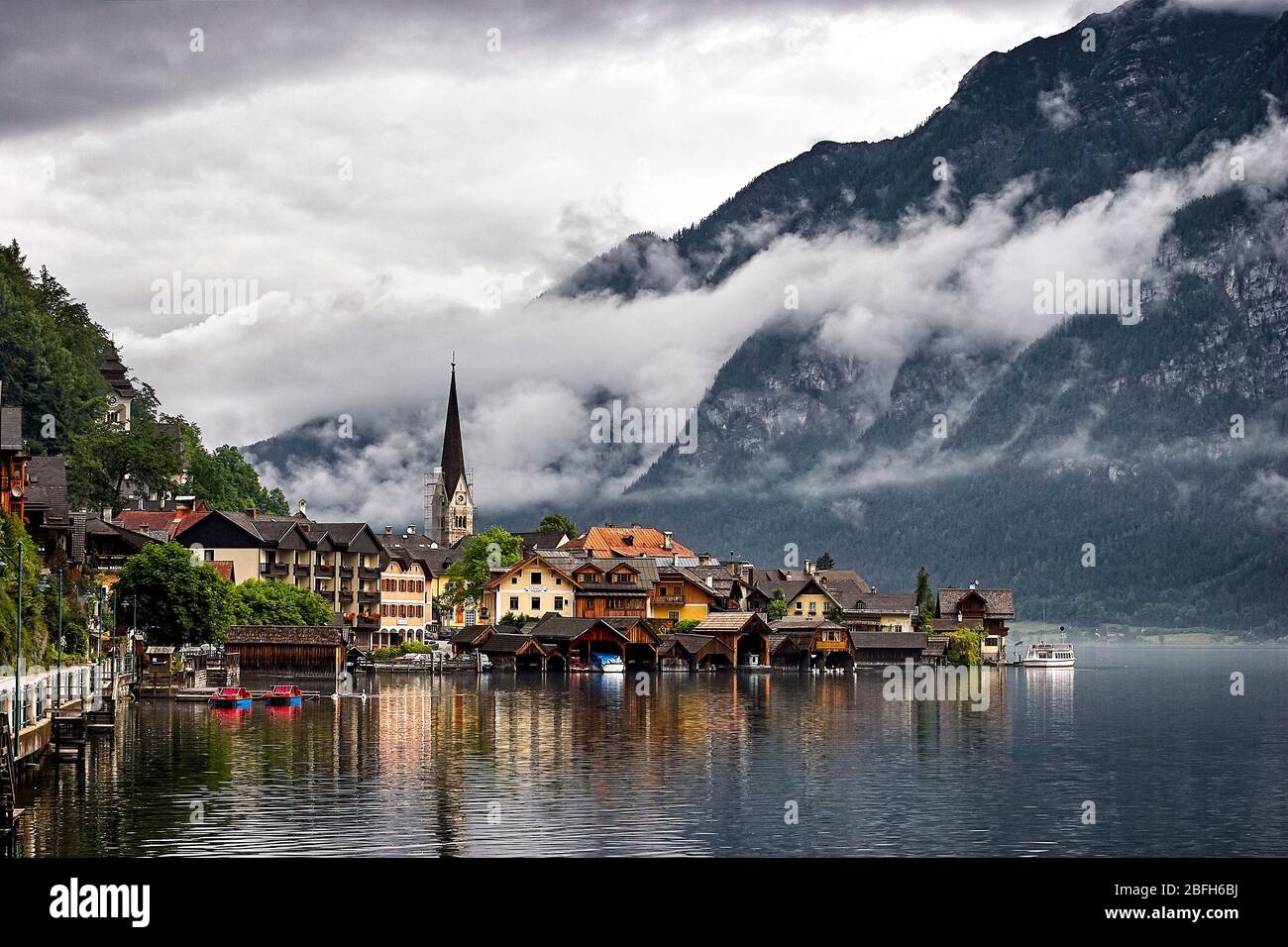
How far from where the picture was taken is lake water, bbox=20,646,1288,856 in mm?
47250

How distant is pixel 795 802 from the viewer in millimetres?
55000

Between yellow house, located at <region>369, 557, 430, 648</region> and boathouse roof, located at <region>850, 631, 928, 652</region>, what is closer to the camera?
yellow house, located at <region>369, 557, 430, 648</region>

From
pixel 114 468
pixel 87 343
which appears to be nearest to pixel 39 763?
pixel 114 468

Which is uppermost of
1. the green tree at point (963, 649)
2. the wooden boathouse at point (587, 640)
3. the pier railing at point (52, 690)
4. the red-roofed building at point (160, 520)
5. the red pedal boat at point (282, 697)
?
the red-roofed building at point (160, 520)

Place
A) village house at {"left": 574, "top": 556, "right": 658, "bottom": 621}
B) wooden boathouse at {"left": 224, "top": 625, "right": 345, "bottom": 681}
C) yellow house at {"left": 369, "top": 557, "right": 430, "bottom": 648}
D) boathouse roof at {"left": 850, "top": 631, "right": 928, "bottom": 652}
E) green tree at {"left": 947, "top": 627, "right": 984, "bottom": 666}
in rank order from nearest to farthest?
1. wooden boathouse at {"left": 224, "top": 625, "right": 345, "bottom": 681}
2. village house at {"left": 574, "top": 556, "right": 658, "bottom": 621}
3. yellow house at {"left": 369, "top": 557, "right": 430, "bottom": 648}
4. boathouse roof at {"left": 850, "top": 631, "right": 928, "bottom": 652}
5. green tree at {"left": 947, "top": 627, "right": 984, "bottom": 666}

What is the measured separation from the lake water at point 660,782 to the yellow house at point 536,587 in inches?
2341

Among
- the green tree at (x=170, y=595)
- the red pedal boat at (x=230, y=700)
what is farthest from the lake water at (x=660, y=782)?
the green tree at (x=170, y=595)

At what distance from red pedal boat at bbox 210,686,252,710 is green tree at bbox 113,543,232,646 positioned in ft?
52.2

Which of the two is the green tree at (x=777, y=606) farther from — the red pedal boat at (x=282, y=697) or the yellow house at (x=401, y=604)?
the red pedal boat at (x=282, y=697)

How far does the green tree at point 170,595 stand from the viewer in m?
112

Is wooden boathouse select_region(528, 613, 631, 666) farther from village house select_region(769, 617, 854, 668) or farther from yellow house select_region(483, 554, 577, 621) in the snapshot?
village house select_region(769, 617, 854, 668)

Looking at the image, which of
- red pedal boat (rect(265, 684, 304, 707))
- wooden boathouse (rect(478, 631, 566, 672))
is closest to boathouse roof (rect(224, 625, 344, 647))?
red pedal boat (rect(265, 684, 304, 707))
